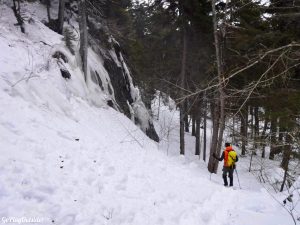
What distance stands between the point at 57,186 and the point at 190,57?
15.0 m

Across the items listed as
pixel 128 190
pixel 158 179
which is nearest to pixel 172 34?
pixel 158 179

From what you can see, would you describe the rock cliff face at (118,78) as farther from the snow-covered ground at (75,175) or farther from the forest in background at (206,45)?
the snow-covered ground at (75,175)

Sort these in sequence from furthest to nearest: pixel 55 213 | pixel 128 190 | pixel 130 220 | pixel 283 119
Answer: pixel 283 119
pixel 128 190
pixel 130 220
pixel 55 213

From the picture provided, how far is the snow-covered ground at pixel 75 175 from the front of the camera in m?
6.01

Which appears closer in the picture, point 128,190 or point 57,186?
point 57,186

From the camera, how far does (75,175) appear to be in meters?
7.52

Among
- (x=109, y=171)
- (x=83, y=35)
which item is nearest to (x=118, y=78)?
(x=83, y=35)

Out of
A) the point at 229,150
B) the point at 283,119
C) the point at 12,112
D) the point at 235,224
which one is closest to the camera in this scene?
the point at 235,224

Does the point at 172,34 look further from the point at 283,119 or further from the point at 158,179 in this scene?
the point at 158,179

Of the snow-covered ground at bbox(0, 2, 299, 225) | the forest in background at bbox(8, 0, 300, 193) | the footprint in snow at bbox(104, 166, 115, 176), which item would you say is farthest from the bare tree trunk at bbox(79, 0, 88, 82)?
the footprint in snow at bbox(104, 166, 115, 176)

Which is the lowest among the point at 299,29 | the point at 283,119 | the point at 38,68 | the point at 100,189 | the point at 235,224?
the point at 235,224

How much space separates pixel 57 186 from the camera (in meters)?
6.53

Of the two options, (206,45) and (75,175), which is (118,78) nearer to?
(206,45)

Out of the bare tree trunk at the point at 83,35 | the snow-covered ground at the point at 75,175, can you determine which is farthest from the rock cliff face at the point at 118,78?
the snow-covered ground at the point at 75,175
